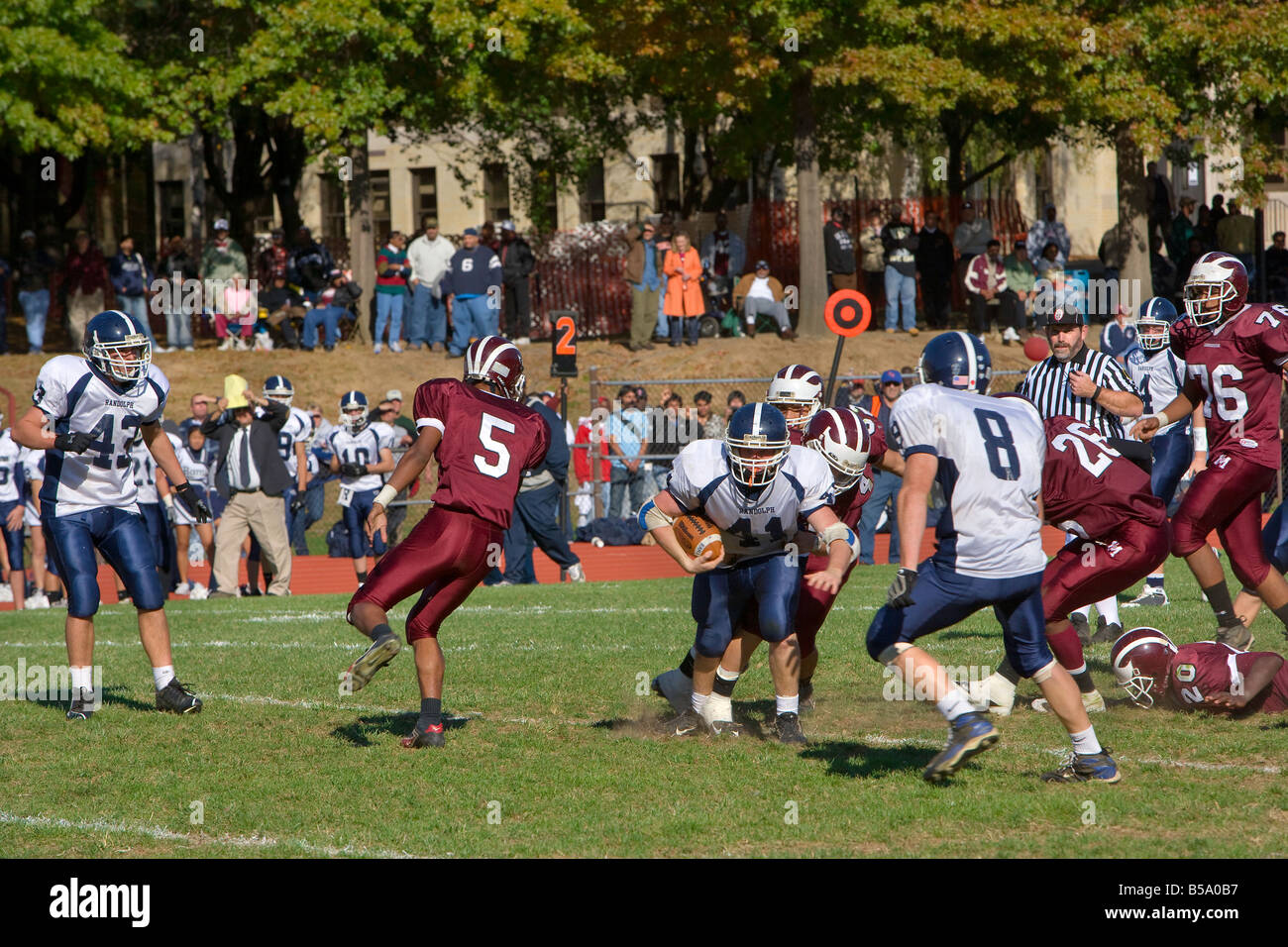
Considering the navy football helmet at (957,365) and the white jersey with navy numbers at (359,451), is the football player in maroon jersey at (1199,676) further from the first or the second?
the white jersey with navy numbers at (359,451)

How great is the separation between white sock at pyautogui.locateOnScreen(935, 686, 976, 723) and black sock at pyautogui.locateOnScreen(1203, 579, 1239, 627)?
3.45m

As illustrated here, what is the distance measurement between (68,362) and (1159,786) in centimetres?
608

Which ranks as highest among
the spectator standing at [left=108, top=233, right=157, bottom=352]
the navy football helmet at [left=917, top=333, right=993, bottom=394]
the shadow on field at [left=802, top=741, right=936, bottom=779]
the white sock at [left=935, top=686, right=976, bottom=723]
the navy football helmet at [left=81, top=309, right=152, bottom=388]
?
the spectator standing at [left=108, top=233, right=157, bottom=352]

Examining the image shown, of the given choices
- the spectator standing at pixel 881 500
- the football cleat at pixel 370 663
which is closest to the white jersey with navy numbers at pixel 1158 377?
the spectator standing at pixel 881 500

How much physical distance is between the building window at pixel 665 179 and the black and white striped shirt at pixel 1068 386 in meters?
35.2

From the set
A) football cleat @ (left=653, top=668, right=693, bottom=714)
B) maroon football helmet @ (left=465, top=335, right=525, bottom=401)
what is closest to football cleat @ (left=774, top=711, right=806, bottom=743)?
football cleat @ (left=653, top=668, right=693, bottom=714)

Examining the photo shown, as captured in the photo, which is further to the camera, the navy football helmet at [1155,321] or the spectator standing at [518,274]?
the spectator standing at [518,274]

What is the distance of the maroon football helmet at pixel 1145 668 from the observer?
25.1 ft

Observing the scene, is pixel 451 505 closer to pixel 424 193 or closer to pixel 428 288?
pixel 428 288

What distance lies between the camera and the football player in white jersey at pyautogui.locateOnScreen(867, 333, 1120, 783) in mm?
6145

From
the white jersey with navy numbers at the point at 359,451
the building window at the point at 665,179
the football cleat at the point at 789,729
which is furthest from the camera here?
the building window at the point at 665,179

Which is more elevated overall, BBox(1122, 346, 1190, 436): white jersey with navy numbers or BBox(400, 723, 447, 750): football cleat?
BBox(1122, 346, 1190, 436): white jersey with navy numbers

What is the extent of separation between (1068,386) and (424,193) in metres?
40.9

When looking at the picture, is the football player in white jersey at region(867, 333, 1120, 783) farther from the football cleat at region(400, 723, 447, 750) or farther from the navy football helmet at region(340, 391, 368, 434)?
the navy football helmet at region(340, 391, 368, 434)
